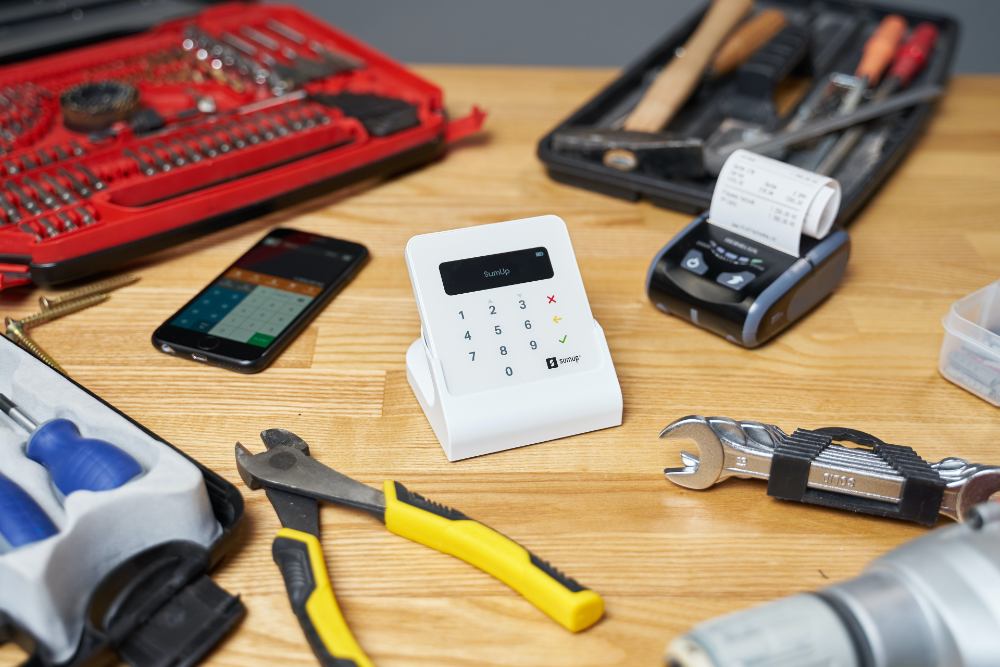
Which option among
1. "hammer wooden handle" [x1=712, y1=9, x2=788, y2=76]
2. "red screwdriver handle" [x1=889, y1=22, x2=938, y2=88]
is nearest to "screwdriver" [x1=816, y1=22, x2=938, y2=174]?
"red screwdriver handle" [x1=889, y1=22, x2=938, y2=88]

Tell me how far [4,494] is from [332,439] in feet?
0.62

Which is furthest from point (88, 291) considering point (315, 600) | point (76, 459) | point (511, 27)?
point (511, 27)

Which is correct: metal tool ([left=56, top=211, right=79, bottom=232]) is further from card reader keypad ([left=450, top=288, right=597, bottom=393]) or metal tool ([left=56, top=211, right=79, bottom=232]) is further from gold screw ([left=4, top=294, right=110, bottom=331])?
card reader keypad ([left=450, top=288, right=597, bottom=393])

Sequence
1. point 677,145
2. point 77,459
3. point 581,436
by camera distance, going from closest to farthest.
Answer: point 77,459 → point 581,436 → point 677,145

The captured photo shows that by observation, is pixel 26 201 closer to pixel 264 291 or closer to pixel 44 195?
pixel 44 195

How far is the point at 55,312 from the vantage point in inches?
27.6

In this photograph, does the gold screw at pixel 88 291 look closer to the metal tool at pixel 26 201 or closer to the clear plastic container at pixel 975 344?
the metal tool at pixel 26 201

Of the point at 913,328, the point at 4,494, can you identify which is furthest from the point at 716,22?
the point at 4,494

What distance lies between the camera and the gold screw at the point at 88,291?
705mm

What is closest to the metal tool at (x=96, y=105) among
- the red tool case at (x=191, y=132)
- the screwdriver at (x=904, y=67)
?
the red tool case at (x=191, y=132)

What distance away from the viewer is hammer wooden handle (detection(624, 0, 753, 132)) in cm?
89

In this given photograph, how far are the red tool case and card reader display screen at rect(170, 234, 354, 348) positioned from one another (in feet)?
0.22

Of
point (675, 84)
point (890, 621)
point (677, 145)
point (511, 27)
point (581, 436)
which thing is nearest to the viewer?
point (890, 621)

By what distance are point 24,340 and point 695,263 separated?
48 cm
